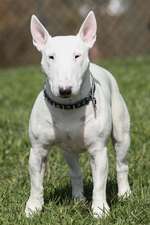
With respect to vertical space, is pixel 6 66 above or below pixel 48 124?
below

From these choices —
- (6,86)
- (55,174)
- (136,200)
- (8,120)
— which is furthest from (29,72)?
(136,200)

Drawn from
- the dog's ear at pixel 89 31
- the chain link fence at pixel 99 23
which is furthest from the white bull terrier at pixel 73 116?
the chain link fence at pixel 99 23

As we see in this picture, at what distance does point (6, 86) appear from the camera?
14055 millimetres

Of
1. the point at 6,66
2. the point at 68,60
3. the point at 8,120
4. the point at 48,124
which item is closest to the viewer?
the point at 68,60

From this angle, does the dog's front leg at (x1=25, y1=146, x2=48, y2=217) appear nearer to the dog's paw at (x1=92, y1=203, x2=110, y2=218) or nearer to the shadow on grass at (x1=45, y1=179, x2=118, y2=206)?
the shadow on grass at (x1=45, y1=179, x2=118, y2=206)

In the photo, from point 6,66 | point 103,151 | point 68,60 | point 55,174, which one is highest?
point 68,60

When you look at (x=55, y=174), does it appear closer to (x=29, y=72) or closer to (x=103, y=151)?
(x=103, y=151)

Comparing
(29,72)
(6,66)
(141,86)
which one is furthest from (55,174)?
(6,66)

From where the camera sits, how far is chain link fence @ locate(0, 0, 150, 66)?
66.8 feet

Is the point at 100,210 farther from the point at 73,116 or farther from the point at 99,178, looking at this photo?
the point at 73,116

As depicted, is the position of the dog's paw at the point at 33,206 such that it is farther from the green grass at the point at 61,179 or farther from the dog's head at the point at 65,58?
the dog's head at the point at 65,58

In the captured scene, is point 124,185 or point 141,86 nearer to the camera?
point 124,185

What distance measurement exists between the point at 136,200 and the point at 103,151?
545 millimetres

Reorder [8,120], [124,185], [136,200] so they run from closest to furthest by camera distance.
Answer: [136,200], [124,185], [8,120]
